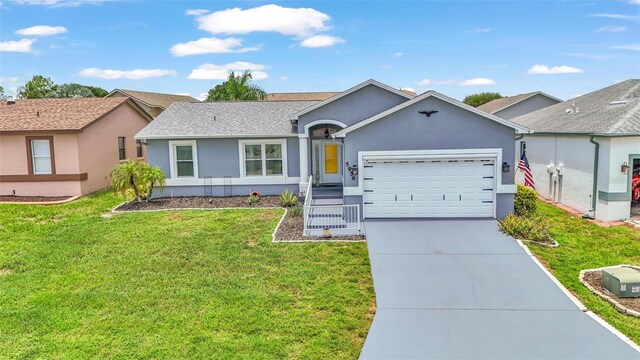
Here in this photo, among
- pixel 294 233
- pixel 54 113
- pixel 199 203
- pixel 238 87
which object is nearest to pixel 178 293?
pixel 294 233

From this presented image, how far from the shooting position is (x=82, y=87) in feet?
196

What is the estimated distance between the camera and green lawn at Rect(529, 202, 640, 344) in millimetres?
7789

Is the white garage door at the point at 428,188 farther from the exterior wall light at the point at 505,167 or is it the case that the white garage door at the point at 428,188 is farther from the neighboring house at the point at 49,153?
the neighboring house at the point at 49,153

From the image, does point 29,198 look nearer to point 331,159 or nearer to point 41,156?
point 41,156

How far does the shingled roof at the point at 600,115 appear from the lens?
14727 millimetres

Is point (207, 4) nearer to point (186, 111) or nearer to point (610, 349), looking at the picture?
point (186, 111)

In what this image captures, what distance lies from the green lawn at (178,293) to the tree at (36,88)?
4499 cm

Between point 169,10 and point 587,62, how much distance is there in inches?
901

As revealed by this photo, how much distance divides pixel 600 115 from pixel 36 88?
56808 millimetres

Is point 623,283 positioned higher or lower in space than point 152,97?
lower

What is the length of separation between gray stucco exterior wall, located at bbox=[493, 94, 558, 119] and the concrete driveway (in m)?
26.9

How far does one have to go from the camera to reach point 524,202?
47.2 ft

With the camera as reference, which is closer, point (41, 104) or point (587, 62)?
point (41, 104)

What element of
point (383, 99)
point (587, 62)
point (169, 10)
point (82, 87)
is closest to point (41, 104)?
point (169, 10)
